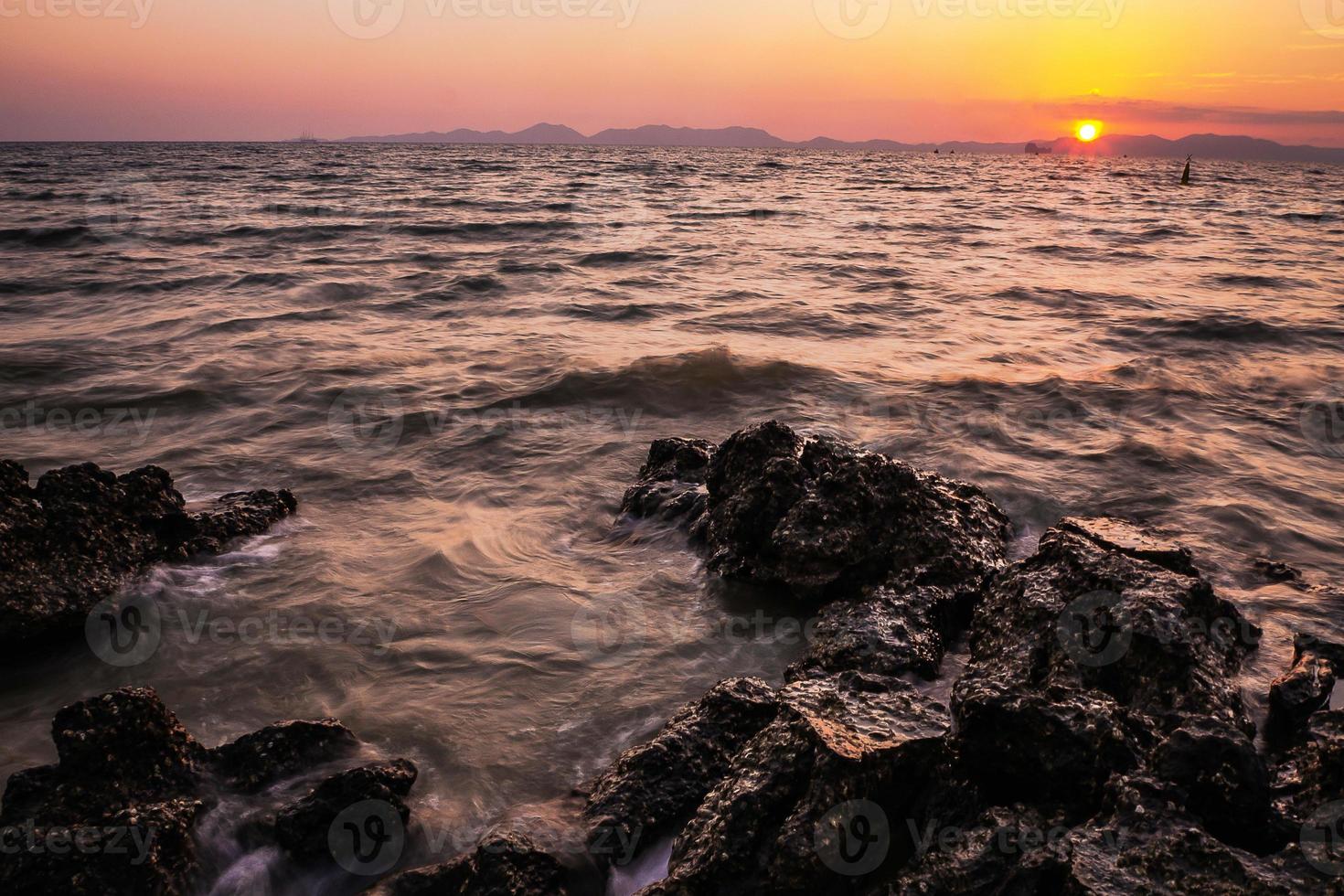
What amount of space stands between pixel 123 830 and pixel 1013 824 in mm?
3026

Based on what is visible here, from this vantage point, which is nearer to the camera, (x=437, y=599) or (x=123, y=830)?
(x=123, y=830)

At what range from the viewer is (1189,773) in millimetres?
2590

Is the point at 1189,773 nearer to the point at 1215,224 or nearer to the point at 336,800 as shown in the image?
the point at 336,800

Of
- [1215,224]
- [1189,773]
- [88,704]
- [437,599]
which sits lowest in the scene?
[437,599]

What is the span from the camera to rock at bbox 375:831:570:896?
2.82 m

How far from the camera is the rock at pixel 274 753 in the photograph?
11.1 feet

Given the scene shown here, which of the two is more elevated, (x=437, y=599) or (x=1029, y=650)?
(x=1029, y=650)

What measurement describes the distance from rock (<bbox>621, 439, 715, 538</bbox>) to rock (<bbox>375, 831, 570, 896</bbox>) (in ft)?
9.69

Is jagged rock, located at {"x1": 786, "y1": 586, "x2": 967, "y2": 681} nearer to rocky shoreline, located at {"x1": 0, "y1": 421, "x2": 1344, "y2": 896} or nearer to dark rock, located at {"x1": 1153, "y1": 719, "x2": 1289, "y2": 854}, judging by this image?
rocky shoreline, located at {"x1": 0, "y1": 421, "x2": 1344, "y2": 896}

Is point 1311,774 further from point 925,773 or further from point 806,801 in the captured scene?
point 806,801

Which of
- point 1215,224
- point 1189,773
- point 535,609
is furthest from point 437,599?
point 1215,224

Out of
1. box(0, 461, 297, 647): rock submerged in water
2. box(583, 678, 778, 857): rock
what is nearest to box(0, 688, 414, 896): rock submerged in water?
box(583, 678, 778, 857): rock

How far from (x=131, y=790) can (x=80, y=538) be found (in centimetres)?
226

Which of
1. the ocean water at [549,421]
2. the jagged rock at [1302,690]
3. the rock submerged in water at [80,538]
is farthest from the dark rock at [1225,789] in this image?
the rock submerged in water at [80,538]
